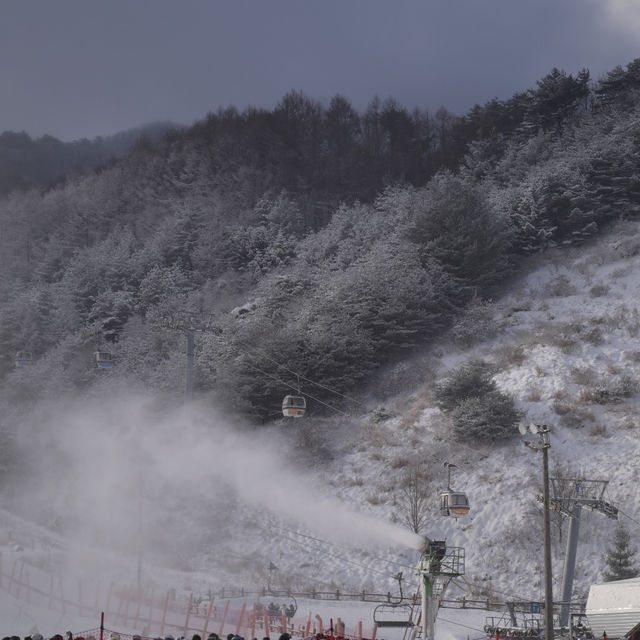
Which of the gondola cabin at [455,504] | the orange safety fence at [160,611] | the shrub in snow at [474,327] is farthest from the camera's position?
the shrub in snow at [474,327]

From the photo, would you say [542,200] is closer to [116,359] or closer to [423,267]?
[423,267]

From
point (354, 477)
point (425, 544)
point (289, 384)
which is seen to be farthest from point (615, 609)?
point (289, 384)

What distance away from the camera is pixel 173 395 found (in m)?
51.9

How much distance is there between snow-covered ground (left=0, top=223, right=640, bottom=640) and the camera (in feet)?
115

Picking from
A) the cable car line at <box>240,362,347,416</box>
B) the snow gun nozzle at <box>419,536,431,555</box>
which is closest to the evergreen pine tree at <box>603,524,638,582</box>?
the snow gun nozzle at <box>419,536,431,555</box>

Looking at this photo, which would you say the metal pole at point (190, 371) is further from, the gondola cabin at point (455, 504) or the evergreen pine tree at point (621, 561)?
the evergreen pine tree at point (621, 561)

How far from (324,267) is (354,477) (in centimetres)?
2573

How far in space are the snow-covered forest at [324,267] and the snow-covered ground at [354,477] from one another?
0.38m

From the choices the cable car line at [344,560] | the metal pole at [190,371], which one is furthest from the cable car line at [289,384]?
the metal pole at [190,371]

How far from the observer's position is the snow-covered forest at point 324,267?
47.5 metres

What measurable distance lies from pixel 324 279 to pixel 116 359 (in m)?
17.3

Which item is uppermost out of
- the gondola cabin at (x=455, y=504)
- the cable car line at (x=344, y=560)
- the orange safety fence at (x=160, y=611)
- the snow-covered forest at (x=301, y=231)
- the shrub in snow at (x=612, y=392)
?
the snow-covered forest at (x=301, y=231)

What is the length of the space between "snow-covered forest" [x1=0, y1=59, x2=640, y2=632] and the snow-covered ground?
382 mm

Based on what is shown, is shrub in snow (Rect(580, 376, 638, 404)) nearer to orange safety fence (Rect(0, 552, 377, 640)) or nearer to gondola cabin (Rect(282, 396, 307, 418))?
gondola cabin (Rect(282, 396, 307, 418))
